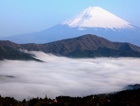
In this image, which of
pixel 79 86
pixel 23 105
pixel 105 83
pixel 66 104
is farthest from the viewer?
pixel 105 83

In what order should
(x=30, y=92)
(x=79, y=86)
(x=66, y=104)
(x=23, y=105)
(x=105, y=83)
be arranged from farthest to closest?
(x=105, y=83) < (x=79, y=86) < (x=30, y=92) < (x=23, y=105) < (x=66, y=104)

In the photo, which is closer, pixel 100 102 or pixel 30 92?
pixel 100 102

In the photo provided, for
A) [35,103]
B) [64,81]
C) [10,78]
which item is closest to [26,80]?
[10,78]

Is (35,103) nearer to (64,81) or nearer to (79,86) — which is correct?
(79,86)

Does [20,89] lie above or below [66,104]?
above

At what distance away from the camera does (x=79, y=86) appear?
174 m

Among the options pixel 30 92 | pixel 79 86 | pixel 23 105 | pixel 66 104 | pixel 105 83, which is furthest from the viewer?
pixel 105 83

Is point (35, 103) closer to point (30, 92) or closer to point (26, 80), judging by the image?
point (30, 92)

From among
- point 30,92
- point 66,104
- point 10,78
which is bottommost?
point 66,104

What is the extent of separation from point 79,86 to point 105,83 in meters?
17.0

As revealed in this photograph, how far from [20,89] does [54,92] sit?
12799mm

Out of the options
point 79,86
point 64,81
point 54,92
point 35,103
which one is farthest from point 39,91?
point 35,103

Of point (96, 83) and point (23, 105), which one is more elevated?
point (96, 83)

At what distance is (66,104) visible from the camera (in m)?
76.2
